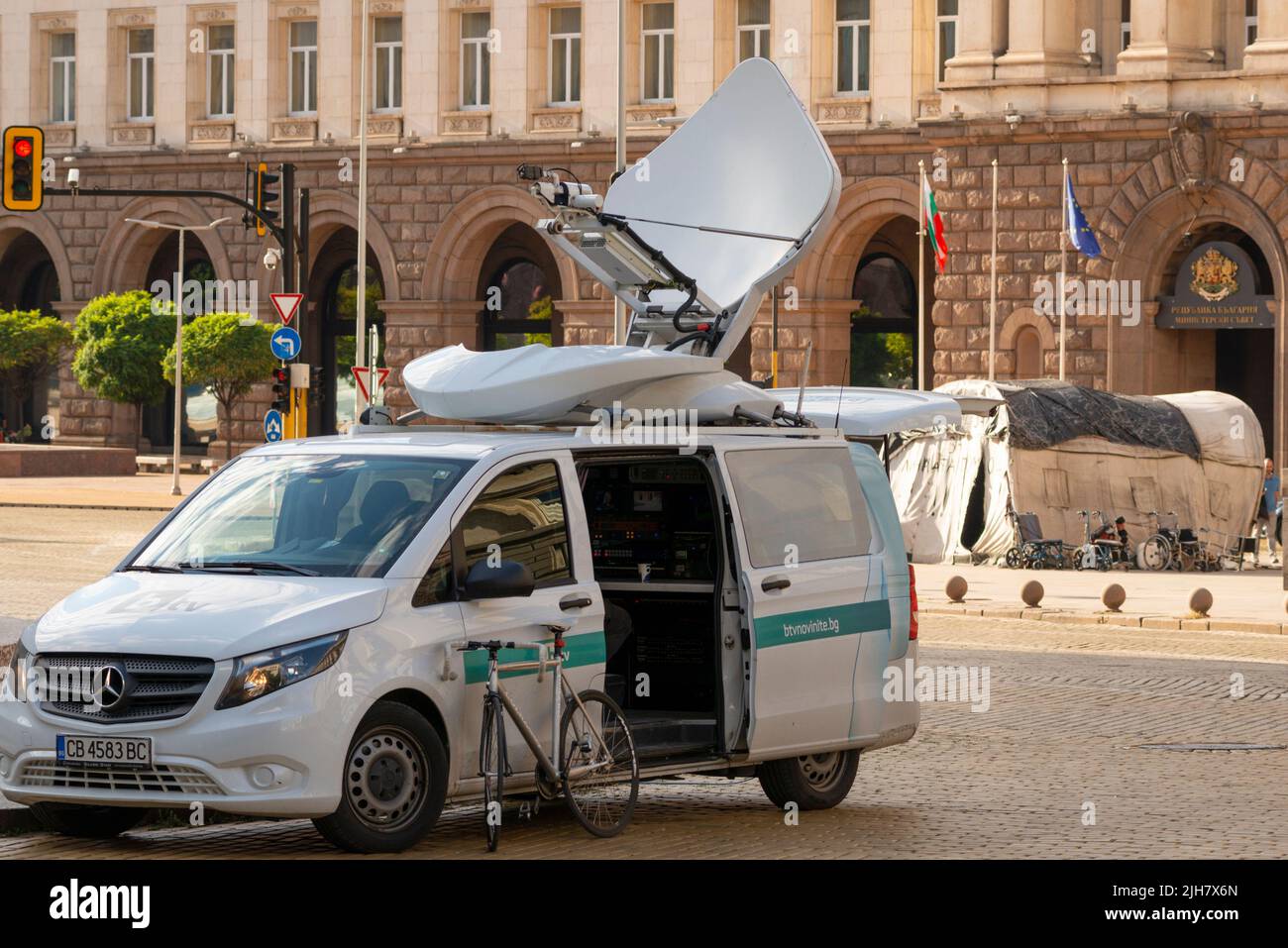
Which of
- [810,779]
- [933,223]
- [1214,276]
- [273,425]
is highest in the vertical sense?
[933,223]

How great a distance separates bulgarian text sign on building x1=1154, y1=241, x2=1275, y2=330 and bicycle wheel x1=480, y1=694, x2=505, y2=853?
3662 centimetres

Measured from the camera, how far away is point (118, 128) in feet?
191

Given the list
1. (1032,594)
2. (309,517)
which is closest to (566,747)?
(309,517)

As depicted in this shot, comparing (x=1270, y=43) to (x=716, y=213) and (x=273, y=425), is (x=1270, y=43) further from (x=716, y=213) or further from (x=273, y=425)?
(x=716, y=213)

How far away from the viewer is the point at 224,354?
177ft

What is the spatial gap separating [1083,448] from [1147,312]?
1171 centimetres

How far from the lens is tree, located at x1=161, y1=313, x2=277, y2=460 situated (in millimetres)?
53844

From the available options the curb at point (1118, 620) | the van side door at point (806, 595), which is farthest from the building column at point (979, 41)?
the van side door at point (806, 595)

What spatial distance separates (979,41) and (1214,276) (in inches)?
254

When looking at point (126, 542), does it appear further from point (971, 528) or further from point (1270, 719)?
point (1270, 719)

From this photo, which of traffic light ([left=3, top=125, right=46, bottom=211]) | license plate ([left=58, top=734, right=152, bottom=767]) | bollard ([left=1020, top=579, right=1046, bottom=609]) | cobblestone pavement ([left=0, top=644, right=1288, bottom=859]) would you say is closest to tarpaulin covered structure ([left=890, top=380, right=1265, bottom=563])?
bollard ([left=1020, top=579, right=1046, bottom=609])

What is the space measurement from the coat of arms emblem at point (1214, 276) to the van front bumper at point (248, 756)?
124ft

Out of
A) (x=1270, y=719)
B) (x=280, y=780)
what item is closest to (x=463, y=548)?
(x=280, y=780)

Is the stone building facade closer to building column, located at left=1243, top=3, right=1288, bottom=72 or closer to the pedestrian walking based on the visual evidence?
building column, located at left=1243, top=3, right=1288, bottom=72
